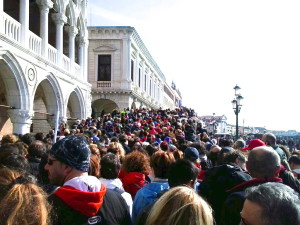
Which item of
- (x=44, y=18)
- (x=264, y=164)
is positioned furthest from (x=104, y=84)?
(x=264, y=164)

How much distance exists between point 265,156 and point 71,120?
21607 millimetres

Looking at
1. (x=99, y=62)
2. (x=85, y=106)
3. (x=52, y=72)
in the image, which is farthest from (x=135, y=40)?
(x=52, y=72)

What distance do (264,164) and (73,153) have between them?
72.0 inches

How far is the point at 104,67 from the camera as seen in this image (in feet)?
117

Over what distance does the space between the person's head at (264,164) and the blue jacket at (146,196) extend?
0.96 metres

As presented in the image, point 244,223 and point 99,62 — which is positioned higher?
point 99,62

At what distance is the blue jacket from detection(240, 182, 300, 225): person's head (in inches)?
68.6

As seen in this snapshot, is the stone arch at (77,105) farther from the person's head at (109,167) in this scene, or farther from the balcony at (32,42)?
the person's head at (109,167)

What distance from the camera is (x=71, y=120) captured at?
24484 mm

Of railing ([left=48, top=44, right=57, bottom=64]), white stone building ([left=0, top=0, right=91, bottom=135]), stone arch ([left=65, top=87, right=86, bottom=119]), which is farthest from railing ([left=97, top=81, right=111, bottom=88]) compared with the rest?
railing ([left=48, top=44, right=57, bottom=64])

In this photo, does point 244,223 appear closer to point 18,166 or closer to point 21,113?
point 18,166

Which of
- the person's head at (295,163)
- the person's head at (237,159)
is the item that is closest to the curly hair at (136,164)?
the person's head at (237,159)

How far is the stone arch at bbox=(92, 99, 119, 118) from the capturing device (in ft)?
120

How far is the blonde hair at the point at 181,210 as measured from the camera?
2.18m
